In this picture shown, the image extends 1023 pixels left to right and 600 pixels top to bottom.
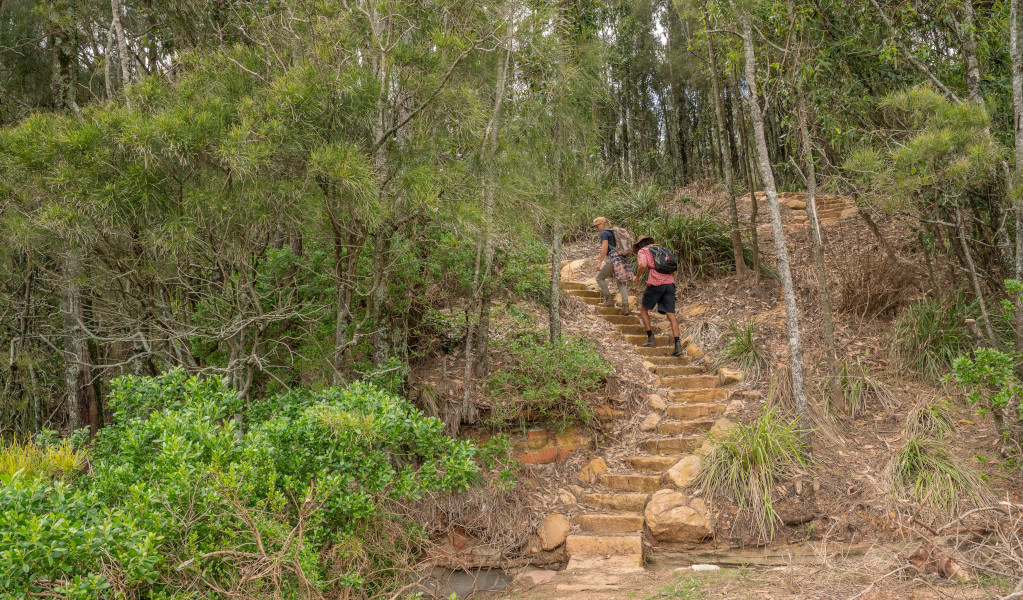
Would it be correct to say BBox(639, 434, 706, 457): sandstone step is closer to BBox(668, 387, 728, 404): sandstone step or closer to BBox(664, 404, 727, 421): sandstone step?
Result: BBox(664, 404, 727, 421): sandstone step

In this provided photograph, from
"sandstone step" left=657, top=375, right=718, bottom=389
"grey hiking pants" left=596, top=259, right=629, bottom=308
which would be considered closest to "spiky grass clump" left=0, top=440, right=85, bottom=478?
"sandstone step" left=657, top=375, right=718, bottom=389

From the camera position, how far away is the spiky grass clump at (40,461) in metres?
3.42

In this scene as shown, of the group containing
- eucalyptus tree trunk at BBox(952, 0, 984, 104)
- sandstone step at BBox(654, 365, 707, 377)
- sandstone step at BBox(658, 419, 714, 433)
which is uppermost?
eucalyptus tree trunk at BBox(952, 0, 984, 104)

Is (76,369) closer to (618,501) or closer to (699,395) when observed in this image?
(618,501)

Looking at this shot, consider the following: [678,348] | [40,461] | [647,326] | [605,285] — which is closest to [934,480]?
[678,348]

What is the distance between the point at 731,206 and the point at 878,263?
2.14m

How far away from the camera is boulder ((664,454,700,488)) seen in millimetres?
5688

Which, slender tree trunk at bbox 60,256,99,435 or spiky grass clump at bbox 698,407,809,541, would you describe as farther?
slender tree trunk at bbox 60,256,99,435

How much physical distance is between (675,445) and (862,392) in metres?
2.07

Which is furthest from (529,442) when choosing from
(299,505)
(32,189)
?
(32,189)

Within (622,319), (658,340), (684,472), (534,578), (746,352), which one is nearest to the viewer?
(534,578)

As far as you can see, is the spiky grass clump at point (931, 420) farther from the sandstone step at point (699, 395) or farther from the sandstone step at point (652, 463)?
the sandstone step at point (652, 463)

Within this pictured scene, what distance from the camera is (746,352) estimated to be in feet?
23.8

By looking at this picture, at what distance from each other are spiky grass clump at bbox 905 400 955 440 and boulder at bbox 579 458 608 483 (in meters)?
2.89
